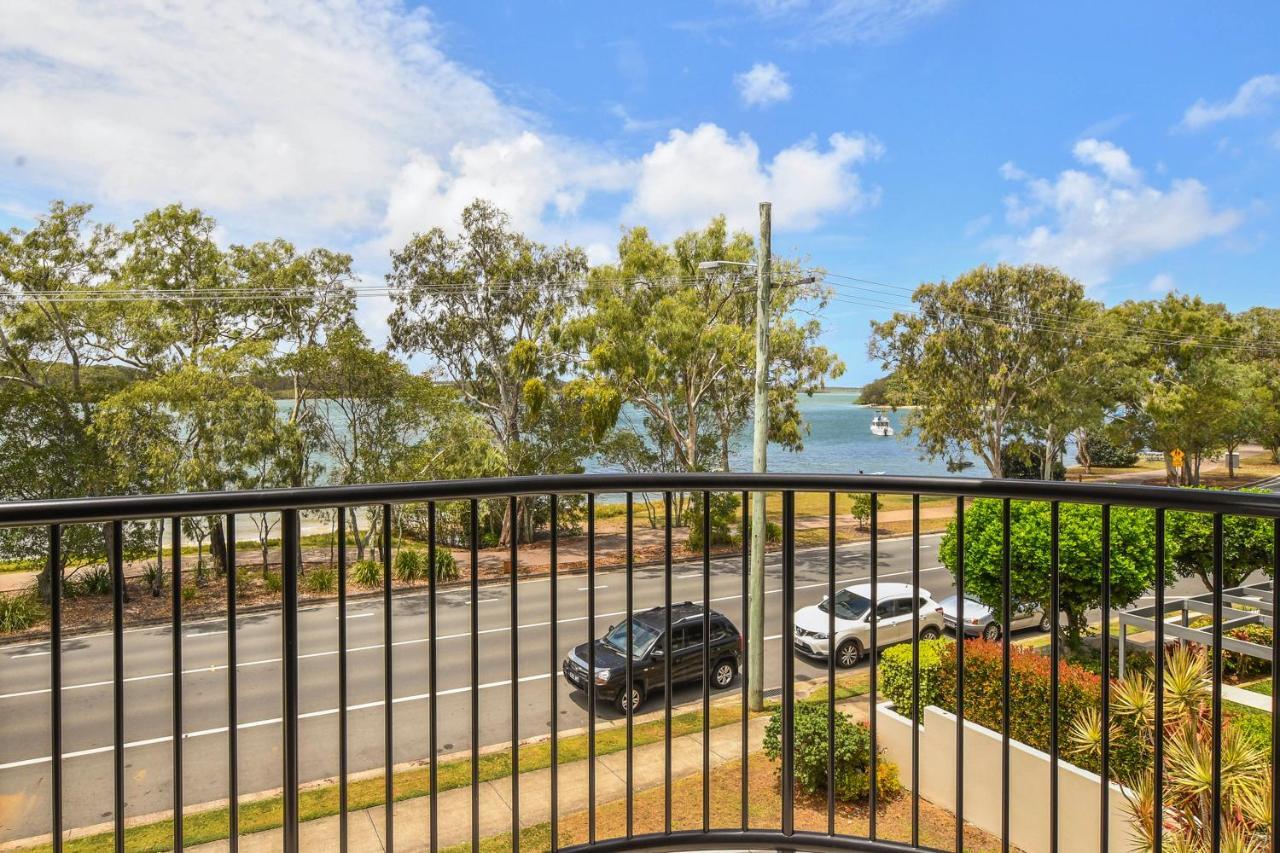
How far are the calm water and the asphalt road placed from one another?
186 inches

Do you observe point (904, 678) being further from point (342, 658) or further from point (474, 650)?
point (342, 658)

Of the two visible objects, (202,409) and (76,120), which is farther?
(76,120)

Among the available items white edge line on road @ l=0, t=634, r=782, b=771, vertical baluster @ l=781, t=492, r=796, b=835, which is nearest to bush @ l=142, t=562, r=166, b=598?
white edge line on road @ l=0, t=634, r=782, b=771

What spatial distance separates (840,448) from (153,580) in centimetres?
4363

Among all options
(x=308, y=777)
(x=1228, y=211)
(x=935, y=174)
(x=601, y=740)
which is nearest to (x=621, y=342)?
(x=601, y=740)

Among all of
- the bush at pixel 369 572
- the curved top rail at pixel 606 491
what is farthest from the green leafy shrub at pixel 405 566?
the curved top rail at pixel 606 491

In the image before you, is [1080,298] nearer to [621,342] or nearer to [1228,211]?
[621,342]

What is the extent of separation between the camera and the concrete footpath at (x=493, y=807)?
21.2ft

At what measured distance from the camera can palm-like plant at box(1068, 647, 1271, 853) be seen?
127 inches

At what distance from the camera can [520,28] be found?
56.7 feet

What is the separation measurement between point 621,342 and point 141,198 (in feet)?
40.0

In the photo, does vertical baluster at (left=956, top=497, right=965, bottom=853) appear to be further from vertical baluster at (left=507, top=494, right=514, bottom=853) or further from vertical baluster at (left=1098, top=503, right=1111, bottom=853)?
vertical baluster at (left=507, top=494, right=514, bottom=853)

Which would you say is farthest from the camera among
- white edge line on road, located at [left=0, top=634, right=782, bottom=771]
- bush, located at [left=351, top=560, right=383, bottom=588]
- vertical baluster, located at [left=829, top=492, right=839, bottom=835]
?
bush, located at [left=351, top=560, right=383, bottom=588]

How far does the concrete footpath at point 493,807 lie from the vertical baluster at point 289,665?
4.85 m
